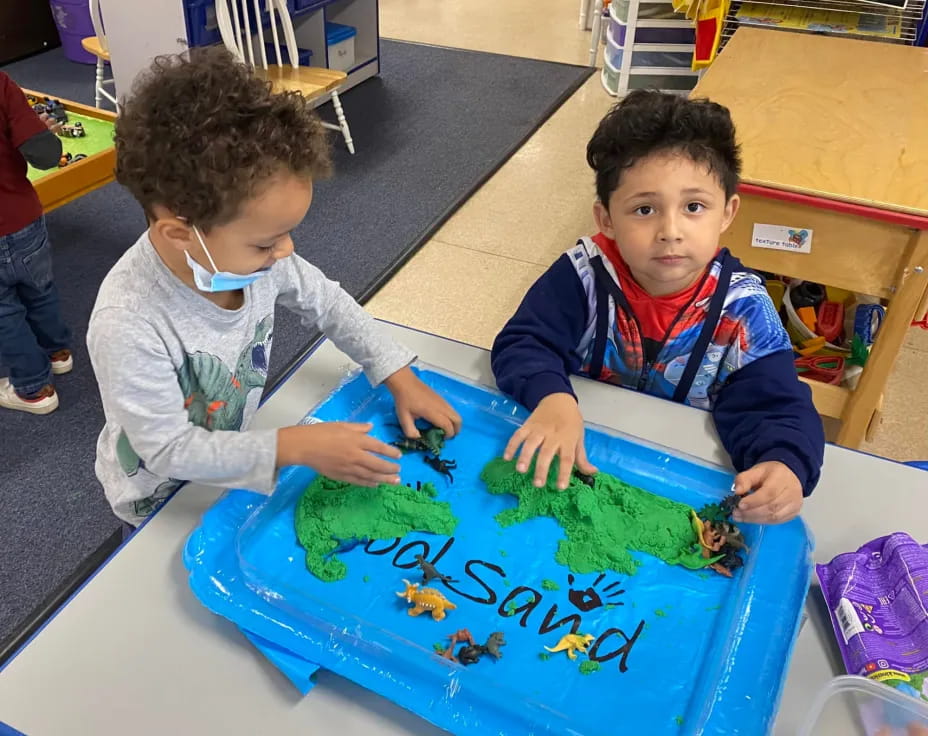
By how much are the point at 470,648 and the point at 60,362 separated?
1741mm

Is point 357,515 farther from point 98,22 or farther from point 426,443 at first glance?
point 98,22

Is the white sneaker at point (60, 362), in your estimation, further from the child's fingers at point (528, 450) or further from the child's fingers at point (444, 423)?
the child's fingers at point (528, 450)

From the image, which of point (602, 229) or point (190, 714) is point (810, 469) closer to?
point (602, 229)

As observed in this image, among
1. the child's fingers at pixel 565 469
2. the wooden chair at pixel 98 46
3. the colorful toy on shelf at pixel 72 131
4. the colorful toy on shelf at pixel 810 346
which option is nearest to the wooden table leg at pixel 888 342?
the colorful toy on shelf at pixel 810 346

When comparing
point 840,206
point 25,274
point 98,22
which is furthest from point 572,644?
point 98,22

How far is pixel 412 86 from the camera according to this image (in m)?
3.75

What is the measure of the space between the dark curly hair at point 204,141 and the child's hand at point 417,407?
10.9 inches

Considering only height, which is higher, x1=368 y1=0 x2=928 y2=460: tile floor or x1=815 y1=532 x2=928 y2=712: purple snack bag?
x1=815 y1=532 x2=928 y2=712: purple snack bag

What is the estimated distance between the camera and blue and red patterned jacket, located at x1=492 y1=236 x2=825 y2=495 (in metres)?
0.94

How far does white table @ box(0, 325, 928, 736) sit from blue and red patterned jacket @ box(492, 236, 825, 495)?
157 millimetres

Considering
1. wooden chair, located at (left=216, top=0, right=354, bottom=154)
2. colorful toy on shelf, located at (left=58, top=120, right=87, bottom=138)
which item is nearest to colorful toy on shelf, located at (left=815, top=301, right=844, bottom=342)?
wooden chair, located at (left=216, top=0, right=354, bottom=154)

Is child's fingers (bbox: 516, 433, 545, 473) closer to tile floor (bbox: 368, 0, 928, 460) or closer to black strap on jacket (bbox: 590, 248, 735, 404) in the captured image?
black strap on jacket (bbox: 590, 248, 735, 404)

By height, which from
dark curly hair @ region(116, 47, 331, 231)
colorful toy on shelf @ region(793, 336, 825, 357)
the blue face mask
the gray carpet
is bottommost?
the gray carpet

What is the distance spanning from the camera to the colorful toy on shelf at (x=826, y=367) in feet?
5.70
